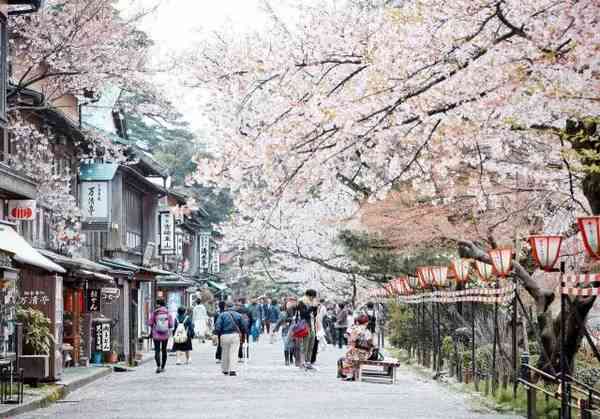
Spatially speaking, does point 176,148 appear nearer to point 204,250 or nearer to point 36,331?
point 204,250

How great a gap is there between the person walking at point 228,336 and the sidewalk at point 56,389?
3.12 m

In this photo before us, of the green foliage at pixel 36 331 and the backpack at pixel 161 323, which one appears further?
the backpack at pixel 161 323

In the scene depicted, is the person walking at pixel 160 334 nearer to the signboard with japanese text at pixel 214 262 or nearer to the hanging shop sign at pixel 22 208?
the hanging shop sign at pixel 22 208

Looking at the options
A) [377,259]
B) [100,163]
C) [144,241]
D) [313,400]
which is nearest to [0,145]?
[100,163]

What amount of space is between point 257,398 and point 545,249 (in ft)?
22.2

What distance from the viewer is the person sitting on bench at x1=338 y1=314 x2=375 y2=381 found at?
24344 millimetres

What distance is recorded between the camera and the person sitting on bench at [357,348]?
24344 millimetres

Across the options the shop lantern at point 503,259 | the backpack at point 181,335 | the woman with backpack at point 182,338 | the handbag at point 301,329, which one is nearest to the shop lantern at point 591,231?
the shop lantern at point 503,259

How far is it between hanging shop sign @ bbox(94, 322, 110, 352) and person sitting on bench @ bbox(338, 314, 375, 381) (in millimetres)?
8758

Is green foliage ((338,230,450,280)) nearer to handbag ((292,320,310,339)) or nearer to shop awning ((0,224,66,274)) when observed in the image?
handbag ((292,320,310,339))

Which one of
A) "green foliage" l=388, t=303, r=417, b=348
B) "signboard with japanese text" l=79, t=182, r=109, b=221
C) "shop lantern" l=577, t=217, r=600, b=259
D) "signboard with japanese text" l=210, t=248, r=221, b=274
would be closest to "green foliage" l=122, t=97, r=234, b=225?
"signboard with japanese text" l=210, t=248, r=221, b=274

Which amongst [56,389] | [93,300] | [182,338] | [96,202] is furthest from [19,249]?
[182,338]

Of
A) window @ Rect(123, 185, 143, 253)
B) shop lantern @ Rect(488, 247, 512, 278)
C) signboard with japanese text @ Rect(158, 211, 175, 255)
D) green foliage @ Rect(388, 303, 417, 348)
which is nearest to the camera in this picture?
shop lantern @ Rect(488, 247, 512, 278)

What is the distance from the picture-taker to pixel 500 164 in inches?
792
